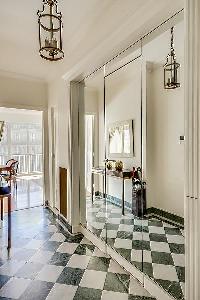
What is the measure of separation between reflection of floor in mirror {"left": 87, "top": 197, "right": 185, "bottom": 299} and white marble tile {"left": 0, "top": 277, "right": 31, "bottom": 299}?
3.59ft

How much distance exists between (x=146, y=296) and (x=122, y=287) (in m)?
0.24

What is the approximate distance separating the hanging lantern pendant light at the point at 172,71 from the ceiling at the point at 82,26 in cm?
59

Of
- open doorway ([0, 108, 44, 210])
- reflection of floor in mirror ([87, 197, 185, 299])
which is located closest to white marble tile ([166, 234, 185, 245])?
reflection of floor in mirror ([87, 197, 185, 299])

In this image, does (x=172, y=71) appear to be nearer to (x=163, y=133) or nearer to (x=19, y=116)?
(x=163, y=133)

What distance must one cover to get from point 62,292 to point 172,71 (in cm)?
255

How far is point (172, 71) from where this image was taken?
7.74ft

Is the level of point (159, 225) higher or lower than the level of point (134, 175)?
lower

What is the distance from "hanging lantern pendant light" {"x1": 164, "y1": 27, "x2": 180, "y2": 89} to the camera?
233 centimetres

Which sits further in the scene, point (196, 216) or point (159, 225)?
point (159, 225)

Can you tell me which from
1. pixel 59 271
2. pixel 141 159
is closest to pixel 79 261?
pixel 59 271

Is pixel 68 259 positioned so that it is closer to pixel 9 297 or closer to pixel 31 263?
pixel 31 263

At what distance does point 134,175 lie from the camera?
280cm

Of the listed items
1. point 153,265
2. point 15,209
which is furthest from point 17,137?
point 153,265

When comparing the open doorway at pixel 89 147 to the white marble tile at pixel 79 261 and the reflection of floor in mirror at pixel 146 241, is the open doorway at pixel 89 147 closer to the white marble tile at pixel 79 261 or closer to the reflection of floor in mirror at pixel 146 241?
the reflection of floor in mirror at pixel 146 241
